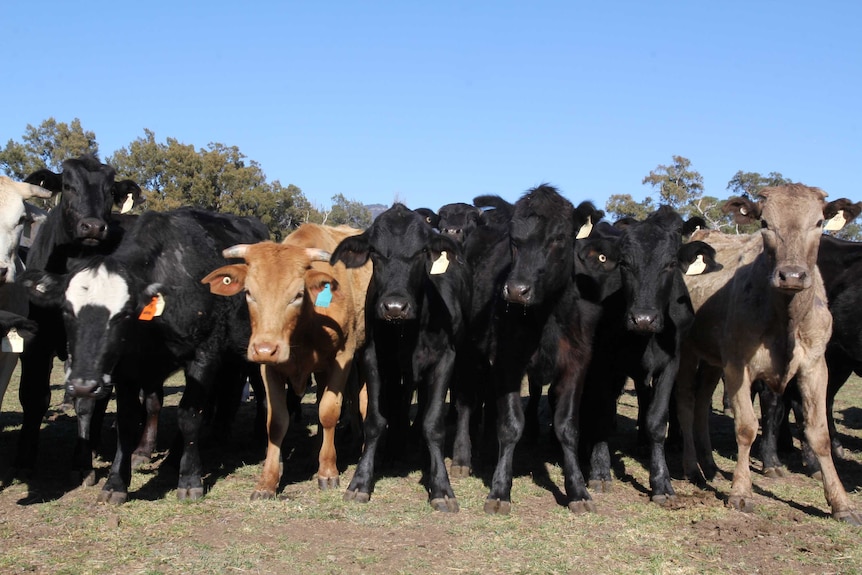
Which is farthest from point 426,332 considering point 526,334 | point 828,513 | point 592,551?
point 828,513

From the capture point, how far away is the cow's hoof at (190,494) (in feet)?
21.3

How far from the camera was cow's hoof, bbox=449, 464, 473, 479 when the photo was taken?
7589 mm

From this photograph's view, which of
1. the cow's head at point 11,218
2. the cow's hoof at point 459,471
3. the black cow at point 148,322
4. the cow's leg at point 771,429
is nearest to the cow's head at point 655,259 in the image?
the cow's leg at point 771,429

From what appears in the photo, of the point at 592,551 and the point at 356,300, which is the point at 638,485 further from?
the point at 356,300

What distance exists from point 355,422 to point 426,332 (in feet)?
6.20

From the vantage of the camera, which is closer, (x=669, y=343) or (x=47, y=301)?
(x=47, y=301)

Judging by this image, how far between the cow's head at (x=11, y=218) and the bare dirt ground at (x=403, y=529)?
185 centimetres

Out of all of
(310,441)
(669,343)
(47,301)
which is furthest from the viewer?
(310,441)

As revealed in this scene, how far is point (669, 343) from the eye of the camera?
727 centimetres

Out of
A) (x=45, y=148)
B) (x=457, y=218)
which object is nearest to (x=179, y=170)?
(x=45, y=148)

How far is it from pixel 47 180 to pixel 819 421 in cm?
721

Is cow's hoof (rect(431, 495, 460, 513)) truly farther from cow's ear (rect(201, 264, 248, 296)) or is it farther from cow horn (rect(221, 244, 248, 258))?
cow horn (rect(221, 244, 248, 258))

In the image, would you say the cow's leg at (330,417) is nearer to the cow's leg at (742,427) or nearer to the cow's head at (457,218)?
the cow's leg at (742,427)

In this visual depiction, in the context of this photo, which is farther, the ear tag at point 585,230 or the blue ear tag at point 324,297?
the ear tag at point 585,230
